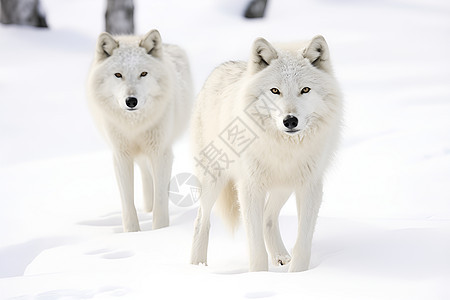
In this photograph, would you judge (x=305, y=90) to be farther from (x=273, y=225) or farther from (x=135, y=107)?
(x=135, y=107)

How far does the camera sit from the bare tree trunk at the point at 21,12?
1266 centimetres

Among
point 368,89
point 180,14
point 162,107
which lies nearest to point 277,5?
point 180,14

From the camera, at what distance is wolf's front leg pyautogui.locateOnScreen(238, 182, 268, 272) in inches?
154

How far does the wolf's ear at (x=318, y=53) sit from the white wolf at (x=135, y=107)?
1.78m

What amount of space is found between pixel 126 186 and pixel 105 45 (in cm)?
123

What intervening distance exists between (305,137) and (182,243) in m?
1.70

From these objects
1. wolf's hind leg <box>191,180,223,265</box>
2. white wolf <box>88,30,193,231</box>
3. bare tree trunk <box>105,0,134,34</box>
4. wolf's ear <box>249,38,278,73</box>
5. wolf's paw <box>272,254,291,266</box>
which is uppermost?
bare tree trunk <box>105,0,134,34</box>

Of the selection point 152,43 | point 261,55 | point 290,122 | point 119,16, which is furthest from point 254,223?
point 119,16

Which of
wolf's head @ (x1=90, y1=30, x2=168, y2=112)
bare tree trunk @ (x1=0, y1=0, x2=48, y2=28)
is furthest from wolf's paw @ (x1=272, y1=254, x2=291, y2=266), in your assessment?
bare tree trunk @ (x1=0, y1=0, x2=48, y2=28)

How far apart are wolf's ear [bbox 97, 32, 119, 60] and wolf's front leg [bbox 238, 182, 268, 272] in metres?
2.06

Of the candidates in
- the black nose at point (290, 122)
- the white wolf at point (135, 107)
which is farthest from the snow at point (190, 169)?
the black nose at point (290, 122)

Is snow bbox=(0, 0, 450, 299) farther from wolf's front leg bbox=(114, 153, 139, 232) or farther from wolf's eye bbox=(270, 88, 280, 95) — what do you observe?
wolf's eye bbox=(270, 88, 280, 95)

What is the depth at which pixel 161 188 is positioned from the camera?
5.55 m

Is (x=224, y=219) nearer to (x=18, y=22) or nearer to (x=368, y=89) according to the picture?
(x=368, y=89)
